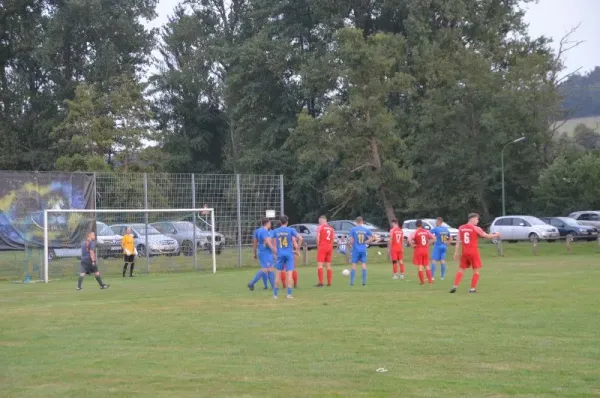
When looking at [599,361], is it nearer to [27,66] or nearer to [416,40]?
[416,40]

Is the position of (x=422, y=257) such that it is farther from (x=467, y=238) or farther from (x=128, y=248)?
(x=128, y=248)

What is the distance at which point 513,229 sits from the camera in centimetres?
4997

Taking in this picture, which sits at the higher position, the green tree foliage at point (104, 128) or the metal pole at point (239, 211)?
the green tree foliage at point (104, 128)

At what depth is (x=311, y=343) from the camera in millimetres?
12898

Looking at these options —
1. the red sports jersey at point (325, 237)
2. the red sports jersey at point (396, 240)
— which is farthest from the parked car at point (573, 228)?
the red sports jersey at point (325, 237)

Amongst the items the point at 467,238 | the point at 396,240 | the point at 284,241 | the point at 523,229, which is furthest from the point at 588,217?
the point at 284,241

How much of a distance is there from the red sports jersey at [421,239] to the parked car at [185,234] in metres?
13.0

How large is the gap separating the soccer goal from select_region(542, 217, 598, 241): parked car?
74.7 feet

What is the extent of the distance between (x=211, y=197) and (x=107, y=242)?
16.2 feet

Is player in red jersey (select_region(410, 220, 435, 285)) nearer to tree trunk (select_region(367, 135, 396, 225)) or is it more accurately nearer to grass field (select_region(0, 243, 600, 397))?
grass field (select_region(0, 243, 600, 397))

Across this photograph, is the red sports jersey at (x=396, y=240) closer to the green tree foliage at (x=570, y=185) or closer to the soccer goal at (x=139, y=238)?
the soccer goal at (x=139, y=238)

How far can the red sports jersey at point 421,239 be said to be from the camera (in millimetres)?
24516

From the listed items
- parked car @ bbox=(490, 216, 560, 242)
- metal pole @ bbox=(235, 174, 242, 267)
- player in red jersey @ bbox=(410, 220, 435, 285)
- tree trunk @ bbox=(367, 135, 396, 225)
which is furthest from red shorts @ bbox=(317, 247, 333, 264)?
tree trunk @ bbox=(367, 135, 396, 225)

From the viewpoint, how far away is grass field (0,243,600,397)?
9859 mm
